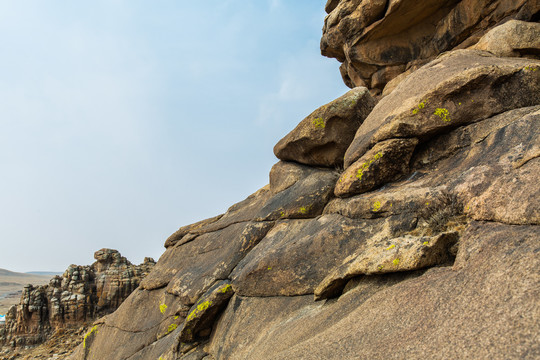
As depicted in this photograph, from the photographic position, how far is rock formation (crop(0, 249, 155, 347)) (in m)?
36.1

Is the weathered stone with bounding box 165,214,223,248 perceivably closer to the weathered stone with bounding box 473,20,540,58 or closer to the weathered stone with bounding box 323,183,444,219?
the weathered stone with bounding box 323,183,444,219

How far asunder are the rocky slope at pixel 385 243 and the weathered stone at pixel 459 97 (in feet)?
0.15

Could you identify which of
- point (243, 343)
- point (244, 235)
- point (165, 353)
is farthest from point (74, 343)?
Answer: point (243, 343)

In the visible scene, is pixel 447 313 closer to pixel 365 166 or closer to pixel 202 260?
pixel 365 166

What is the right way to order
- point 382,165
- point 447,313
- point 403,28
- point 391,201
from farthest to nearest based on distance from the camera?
point 403,28 < point 382,165 < point 391,201 < point 447,313

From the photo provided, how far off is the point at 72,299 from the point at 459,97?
141ft

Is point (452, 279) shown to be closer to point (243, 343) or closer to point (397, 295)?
point (397, 295)

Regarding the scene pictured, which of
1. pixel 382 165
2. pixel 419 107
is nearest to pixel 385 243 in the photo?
pixel 382 165

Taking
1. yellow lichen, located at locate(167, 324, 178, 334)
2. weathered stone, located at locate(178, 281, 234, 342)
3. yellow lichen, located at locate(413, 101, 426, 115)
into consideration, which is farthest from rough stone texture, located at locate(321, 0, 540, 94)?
yellow lichen, located at locate(167, 324, 178, 334)

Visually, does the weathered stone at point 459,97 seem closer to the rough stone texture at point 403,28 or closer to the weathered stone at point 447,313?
the weathered stone at point 447,313

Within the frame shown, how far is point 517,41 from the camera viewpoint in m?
15.4

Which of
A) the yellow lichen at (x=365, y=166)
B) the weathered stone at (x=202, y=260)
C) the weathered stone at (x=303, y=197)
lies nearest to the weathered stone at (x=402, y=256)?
the yellow lichen at (x=365, y=166)

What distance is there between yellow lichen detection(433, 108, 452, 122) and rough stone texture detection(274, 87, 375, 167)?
17.6 ft

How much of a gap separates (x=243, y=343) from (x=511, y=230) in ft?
26.7
